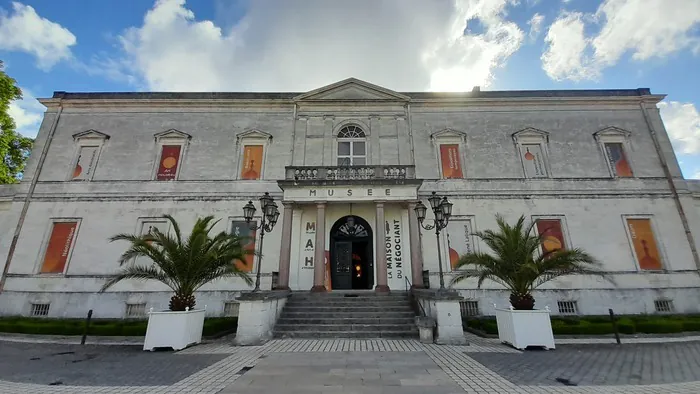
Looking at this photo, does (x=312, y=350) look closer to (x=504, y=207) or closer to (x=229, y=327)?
(x=229, y=327)

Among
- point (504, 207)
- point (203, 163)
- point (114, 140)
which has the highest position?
point (114, 140)

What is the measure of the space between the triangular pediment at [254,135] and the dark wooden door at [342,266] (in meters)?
7.16

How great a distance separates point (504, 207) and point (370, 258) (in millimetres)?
7411

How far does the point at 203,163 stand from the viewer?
53.2ft

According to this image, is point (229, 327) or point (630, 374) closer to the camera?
point (630, 374)

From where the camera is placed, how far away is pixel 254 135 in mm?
16672

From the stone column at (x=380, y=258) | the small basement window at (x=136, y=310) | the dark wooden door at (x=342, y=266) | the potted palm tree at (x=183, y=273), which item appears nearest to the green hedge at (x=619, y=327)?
the stone column at (x=380, y=258)

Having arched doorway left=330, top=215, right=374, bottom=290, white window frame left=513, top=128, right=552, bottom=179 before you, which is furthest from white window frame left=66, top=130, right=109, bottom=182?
white window frame left=513, top=128, right=552, bottom=179

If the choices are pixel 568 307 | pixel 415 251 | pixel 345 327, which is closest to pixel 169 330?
pixel 345 327

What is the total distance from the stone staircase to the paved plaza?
39.9 inches

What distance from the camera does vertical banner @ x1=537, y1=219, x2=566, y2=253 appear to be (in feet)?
48.1

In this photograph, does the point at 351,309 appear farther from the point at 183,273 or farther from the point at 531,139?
the point at 531,139

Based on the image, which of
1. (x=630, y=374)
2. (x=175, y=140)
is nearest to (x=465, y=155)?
(x=630, y=374)

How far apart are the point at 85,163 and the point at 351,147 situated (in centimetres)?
1455
